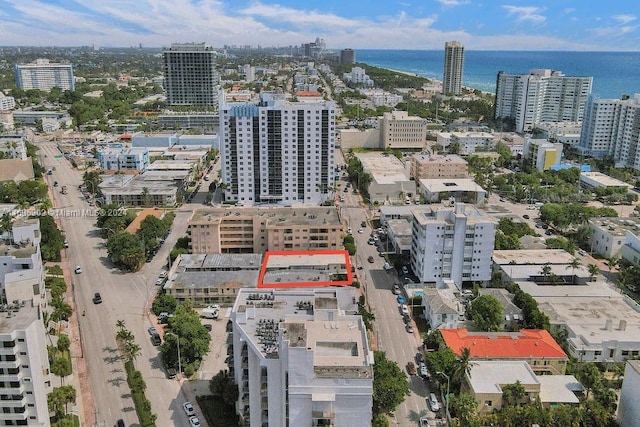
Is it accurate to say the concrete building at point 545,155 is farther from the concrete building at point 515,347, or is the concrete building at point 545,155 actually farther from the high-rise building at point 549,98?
the concrete building at point 515,347

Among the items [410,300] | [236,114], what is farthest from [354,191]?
[410,300]

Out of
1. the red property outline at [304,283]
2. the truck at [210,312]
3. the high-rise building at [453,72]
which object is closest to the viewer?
the truck at [210,312]

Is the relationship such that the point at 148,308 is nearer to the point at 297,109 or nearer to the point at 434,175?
the point at 297,109

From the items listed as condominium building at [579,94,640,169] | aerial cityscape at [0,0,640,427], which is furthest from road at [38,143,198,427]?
condominium building at [579,94,640,169]

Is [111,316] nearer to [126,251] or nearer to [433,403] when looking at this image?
[126,251]

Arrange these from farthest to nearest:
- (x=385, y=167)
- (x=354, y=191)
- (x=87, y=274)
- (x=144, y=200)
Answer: (x=385, y=167)
(x=354, y=191)
(x=144, y=200)
(x=87, y=274)

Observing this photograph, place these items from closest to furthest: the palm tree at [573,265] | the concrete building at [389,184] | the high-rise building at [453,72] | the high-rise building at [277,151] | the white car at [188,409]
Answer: the white car at [188,409]
the palm tree at [573,265]
the high-rise building at [277,151]
the concrete building at [389,184]
the high-rise building at [453,72]

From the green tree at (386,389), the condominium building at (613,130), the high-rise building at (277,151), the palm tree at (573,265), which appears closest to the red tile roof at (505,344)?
the green tree at (386,389)
